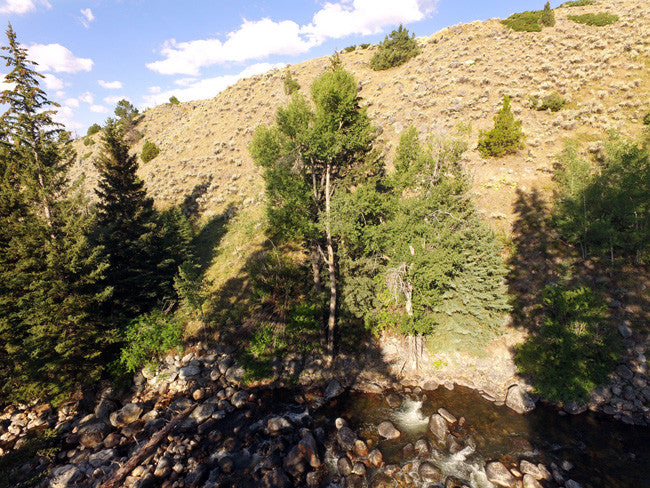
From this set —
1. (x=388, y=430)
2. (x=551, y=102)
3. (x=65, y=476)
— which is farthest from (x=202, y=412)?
(x=551, y=102)

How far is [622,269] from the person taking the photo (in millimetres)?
18547

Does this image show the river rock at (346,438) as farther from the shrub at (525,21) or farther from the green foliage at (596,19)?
the green foliage at (596,19)

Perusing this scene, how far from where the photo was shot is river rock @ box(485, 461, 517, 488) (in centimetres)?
1193

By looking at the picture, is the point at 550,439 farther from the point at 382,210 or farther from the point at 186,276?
the point at 186,276

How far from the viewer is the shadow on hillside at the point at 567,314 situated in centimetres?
1512

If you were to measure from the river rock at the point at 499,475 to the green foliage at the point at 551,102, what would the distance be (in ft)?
124

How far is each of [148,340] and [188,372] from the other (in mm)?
3696

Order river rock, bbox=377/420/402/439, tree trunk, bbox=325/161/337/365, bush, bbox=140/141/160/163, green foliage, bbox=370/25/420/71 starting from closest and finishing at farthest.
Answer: river rock, bbox=377/420/402/439 → tree trunk, bbox=325/161/337/365 → green foliage, bbox=370/25/420/71 → bush, bbox=140/141/160/163

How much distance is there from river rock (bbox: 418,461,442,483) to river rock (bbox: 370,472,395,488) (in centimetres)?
144

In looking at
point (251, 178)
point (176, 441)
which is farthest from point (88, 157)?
point (176, 441)

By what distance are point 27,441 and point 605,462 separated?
30413 millimetres

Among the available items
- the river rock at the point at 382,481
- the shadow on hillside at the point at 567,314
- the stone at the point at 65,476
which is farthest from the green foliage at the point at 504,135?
the stone at the point at 65,476

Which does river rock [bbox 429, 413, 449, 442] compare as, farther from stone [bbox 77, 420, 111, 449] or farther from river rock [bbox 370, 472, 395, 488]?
stone [bbox 77, 420, 111, 449]

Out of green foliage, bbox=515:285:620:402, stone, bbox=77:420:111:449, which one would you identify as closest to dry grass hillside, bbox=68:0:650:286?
green foliage, bbox=515:285:620:402
